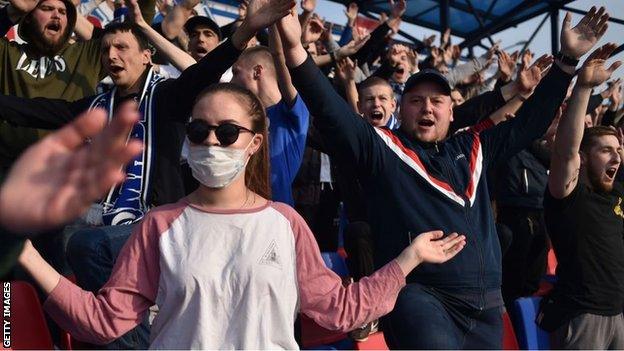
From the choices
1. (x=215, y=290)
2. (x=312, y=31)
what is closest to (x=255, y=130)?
(x=215, y=290)

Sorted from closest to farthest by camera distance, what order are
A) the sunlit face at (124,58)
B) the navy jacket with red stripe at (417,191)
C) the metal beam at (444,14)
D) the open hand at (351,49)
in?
the navy jacket with red stripe at (417,191), the sunlit face at (124,58), the open hand at (351,49), the metal beam at (444,14)

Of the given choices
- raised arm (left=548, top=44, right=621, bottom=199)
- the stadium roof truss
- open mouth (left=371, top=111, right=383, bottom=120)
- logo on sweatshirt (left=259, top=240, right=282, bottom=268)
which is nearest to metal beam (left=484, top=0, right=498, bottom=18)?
the stadium roof truss

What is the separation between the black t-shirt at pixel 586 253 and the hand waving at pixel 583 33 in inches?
37.5

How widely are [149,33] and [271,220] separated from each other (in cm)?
205

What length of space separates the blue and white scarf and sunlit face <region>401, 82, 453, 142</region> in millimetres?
1258

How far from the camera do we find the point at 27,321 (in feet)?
11.0

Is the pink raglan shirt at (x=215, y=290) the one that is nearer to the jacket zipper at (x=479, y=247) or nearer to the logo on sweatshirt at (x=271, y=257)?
the logo on sweatshirt at (x=271, y=257)

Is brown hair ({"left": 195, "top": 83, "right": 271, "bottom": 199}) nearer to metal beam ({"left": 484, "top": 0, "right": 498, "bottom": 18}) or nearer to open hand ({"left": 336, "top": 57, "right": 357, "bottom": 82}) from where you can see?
open hand ({"left": 336, "top": 57, "right": 357, "bottom": 82})

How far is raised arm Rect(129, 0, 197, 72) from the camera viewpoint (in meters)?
3.90

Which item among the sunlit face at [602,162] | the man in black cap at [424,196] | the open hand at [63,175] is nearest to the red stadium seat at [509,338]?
the sunlit face at [602,162]

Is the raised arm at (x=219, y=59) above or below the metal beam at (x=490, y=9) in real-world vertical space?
below

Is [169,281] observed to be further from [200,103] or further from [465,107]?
[465,107]

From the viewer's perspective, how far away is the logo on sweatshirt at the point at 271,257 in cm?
225

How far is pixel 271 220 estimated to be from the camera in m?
2.36
